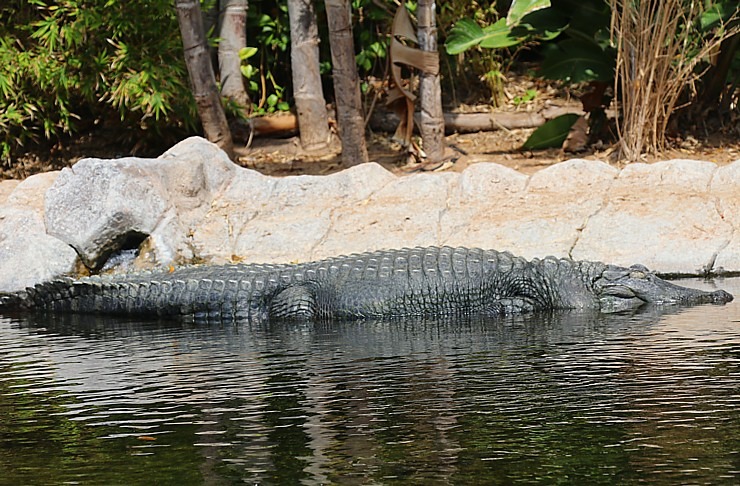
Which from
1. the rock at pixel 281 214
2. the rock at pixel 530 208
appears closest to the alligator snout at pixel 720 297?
the rock at pixel 530 208

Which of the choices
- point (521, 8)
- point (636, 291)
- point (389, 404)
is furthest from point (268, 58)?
point (389, 404)

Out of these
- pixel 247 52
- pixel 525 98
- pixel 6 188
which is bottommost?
pixel 6 188

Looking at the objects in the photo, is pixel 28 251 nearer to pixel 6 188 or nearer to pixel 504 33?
pixel 6 188

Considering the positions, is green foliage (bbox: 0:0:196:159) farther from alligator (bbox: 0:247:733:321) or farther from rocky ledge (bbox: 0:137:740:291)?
alligator (bbox: 0:247:733:321)

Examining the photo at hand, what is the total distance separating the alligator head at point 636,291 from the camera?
6.89 m

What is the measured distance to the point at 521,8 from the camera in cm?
1146

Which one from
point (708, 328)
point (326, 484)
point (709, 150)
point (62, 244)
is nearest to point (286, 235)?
point (62, 244)

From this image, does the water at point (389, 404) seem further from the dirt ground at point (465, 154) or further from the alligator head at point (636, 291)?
the dirt ground at point (465, 154)

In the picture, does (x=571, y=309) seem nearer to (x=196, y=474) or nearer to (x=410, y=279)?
(x=410, y=279)

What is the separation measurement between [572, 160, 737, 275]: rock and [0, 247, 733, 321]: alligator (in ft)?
3.31

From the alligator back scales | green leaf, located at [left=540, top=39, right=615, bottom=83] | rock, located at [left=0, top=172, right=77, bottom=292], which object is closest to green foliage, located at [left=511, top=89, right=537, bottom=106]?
green leaf, located at [left=540, top=39, right=615, bottom=83]

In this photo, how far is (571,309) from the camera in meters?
7.09

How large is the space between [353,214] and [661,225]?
7.65ft

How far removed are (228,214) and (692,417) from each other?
5.80 m
